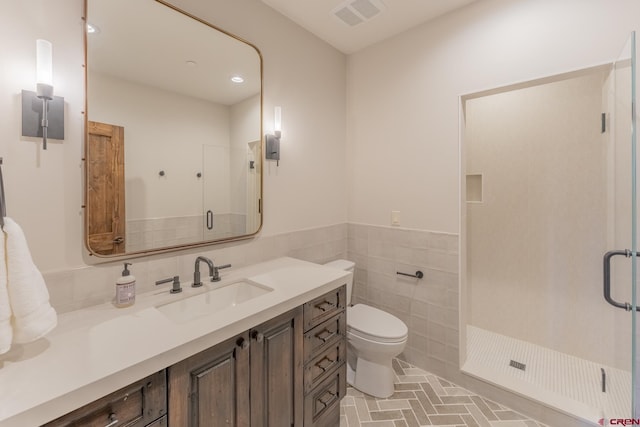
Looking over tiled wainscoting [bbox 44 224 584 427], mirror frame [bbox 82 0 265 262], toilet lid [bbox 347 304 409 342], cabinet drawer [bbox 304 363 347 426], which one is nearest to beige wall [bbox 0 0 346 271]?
mirror frame [bbox 82 0 265 262]

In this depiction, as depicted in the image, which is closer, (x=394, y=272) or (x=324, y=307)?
(x=324, y=307)

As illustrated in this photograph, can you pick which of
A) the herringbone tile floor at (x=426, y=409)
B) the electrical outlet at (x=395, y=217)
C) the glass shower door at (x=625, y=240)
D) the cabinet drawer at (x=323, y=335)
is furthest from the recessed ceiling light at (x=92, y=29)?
the herringbone tile floor at (x=426, y=409)

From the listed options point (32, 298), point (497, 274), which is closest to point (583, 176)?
point (497, 274)

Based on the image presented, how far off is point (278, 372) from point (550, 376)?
2.10 metres

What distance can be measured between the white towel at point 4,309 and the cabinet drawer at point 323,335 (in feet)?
3.54

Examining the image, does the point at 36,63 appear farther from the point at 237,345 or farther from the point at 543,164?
the point at 543,164

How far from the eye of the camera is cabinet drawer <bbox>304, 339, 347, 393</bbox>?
1.46 m

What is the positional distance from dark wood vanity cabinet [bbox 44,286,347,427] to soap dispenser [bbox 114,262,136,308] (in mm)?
485

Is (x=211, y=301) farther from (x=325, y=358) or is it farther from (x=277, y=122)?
(x=277, y=122)

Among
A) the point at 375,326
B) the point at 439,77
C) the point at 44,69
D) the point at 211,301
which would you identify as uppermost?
the point at 439,77

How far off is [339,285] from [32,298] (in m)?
1.30

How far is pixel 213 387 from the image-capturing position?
3.45 ft

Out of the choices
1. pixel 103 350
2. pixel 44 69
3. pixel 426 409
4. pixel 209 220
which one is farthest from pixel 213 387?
pixel 426 409

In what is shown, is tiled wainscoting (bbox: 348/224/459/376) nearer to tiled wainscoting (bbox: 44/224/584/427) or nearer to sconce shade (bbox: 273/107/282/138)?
tiled wainscoting (bbox: 44/224/584/427)
